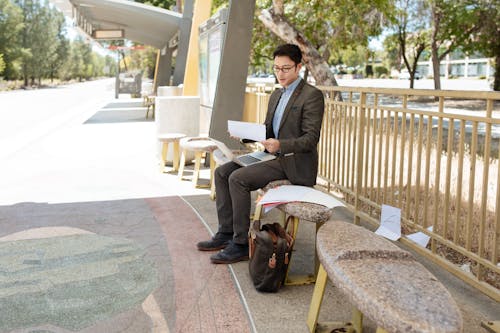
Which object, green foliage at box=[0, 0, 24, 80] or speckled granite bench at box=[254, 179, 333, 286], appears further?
green foliage at box=[0, 0, 24, 80]

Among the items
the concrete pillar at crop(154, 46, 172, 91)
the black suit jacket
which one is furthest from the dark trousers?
the concrete pillar at crop(154, 46, 172, 91)

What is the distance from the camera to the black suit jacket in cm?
425

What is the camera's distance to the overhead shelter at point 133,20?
1802cm

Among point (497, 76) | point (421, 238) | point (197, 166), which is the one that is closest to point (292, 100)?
point (421, 238)

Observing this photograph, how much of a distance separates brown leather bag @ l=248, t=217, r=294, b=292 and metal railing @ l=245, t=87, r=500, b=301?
1.15 metres

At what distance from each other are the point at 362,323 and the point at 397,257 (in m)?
0.65

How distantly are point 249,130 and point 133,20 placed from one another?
17.7 metres

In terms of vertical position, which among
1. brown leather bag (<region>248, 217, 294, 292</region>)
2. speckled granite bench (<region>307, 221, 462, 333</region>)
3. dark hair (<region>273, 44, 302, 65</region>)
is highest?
dark hair (<region>273, 44, 302, 65</region>)

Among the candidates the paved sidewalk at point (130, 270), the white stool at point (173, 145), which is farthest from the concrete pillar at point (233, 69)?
the paved sidewalk at point (130, 270)

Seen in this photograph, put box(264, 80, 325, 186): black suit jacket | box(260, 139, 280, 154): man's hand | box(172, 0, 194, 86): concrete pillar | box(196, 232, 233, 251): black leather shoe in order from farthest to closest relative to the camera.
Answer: box(172, 0, 194, 86): concrete pillar < box(196, 232, 233, 251): black leather shoe < box(264, 80, 325, 186): black suit jacket < box(260, 139, 280, 154): man's hand

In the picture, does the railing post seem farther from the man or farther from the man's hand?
the man's hand

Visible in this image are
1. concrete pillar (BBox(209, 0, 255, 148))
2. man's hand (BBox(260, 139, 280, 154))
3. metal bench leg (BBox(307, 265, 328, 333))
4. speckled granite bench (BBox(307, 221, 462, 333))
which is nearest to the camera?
speckled granite bench (BBox(307, 221, 462, 333))

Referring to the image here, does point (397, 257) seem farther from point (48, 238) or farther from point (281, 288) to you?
point (48, 238)

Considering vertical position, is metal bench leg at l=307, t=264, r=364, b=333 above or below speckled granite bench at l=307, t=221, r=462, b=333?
below
